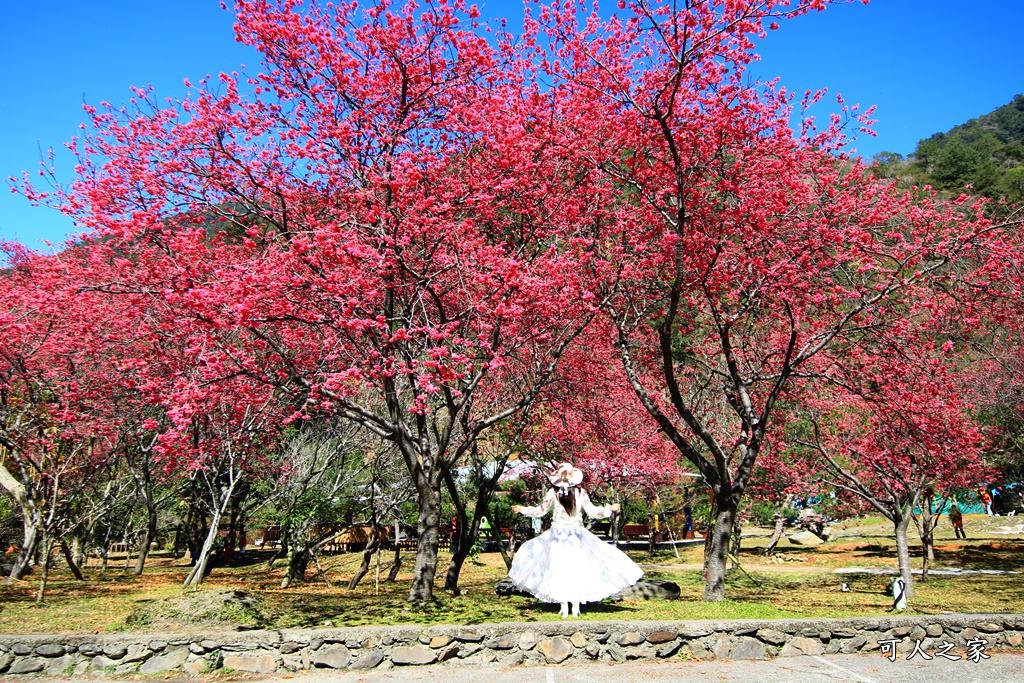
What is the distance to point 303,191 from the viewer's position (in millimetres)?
9531

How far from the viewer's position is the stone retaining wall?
6.78 meters

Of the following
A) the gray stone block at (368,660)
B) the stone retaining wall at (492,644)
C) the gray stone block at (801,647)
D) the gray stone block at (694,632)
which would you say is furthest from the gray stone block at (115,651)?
the gray stone block at (801,647)

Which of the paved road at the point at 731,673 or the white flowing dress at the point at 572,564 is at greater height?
the white flowing dress at the point at 572,564

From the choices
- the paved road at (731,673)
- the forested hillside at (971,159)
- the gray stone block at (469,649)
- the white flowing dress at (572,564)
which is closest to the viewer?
the paved road at (731,673)

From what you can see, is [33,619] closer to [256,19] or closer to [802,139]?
[256,19]

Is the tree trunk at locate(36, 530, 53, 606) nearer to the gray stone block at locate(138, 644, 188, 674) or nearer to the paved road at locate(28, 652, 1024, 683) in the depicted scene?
the paved road at locate(28, 652, 1024, 683)

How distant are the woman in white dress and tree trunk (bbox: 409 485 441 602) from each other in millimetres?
1206

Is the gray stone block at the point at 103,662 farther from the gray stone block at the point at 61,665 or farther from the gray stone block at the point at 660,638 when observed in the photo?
the gray stone block at the point at 660,638

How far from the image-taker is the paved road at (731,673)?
20.9 feet

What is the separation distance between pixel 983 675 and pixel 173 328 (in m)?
10.4

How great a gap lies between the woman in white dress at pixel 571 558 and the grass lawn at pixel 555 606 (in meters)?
0.33

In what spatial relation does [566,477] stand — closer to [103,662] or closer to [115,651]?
[115,651]

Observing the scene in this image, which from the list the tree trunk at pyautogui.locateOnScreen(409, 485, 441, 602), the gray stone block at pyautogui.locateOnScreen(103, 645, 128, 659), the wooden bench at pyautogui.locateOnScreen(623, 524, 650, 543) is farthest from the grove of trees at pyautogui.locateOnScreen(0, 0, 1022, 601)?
the wooden bench at pyautogui.locateOnScreen(623, 524, 650, 543)

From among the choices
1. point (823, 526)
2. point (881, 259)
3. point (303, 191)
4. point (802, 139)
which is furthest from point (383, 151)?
point (823, 526)
